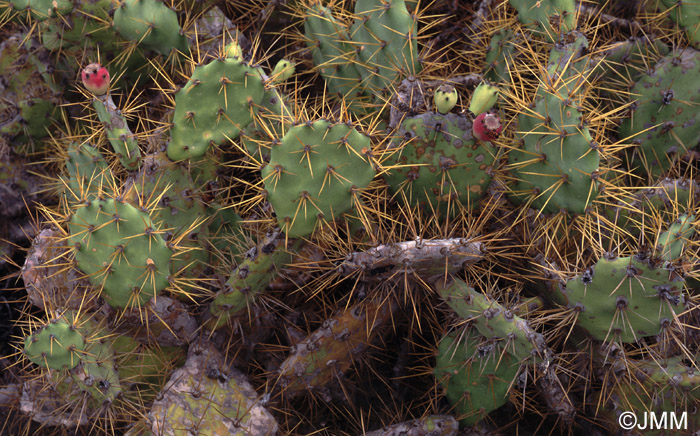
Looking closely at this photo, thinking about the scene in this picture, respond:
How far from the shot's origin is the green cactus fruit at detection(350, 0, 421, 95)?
7.88 ft

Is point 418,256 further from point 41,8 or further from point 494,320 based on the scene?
point 41,8

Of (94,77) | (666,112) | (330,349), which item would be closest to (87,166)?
(94,77)

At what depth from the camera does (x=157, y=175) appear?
2.25m

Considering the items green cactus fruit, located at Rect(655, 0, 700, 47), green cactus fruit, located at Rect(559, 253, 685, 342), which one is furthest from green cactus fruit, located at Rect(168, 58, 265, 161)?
green cactus fruit, located at Rect(655, 0, 700, 47)

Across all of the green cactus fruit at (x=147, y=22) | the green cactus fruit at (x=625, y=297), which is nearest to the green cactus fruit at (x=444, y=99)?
the green cactus fruit at (x=625, y=297)

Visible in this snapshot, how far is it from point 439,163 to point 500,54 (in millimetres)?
732

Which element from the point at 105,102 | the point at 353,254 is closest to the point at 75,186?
the point at 105,102

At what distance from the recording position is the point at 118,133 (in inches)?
89.6

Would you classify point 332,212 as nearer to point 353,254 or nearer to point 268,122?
point 353,254

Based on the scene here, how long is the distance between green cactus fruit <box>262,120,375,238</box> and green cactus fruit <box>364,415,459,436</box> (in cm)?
70

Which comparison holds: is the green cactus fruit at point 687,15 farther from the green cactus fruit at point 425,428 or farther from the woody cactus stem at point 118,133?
the woody cactus stem at point 118,133

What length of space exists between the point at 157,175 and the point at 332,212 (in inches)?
25.0

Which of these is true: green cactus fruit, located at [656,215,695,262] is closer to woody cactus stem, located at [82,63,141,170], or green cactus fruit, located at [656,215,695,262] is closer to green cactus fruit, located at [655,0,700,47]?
green cactus fruit, located at [655,0,700,47]

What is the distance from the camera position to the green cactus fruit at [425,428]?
7.02ft
